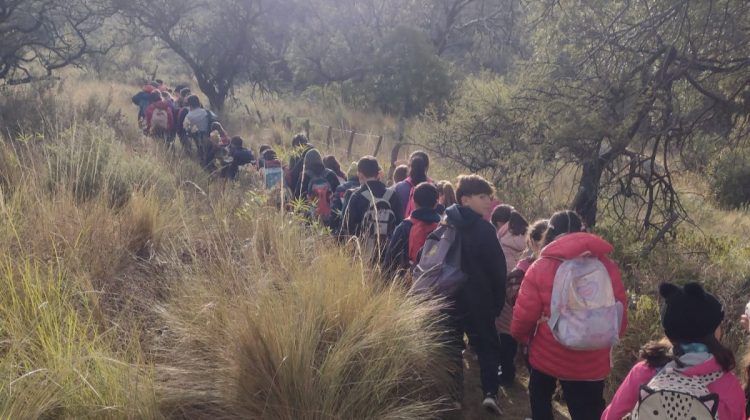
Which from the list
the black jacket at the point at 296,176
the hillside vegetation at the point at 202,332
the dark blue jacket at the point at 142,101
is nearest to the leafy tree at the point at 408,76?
the dark blue jacket at the point at 142,101

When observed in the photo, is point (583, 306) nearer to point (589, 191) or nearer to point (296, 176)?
point (589, 191)

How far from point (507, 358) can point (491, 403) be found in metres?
0.86

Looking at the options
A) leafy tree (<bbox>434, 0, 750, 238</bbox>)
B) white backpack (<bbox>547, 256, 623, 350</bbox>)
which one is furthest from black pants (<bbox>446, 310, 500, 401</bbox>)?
leafy tree (<bbox>434, 0, 750, 238</bbox>)

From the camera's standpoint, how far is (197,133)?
12.4 m

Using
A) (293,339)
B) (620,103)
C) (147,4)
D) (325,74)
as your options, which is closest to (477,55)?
(325,74)

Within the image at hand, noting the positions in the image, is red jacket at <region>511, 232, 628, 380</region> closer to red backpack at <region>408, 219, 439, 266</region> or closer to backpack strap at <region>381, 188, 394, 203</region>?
red backpack at <region>408, 219, 439, 266</region>

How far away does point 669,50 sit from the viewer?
6.46 meters

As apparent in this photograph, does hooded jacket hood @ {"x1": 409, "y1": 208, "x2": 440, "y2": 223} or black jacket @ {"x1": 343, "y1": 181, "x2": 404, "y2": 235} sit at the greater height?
hooded jacket hood @ {"x1": 409, "y1": 208, "x2": 440, "y2": 223}

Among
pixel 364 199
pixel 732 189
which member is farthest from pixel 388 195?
pixel 732 189

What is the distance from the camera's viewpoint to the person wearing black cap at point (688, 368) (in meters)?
2.65

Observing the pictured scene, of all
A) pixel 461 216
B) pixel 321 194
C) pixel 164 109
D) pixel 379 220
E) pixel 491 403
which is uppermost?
pixel 461 216

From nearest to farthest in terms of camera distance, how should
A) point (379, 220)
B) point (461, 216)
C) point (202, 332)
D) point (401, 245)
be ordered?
point (202, 332)
point (461, 216)
point (401, 245)
point (379, 220)

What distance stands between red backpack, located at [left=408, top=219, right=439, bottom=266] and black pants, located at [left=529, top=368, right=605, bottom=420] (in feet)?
4.93

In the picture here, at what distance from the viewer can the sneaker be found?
490 cm
